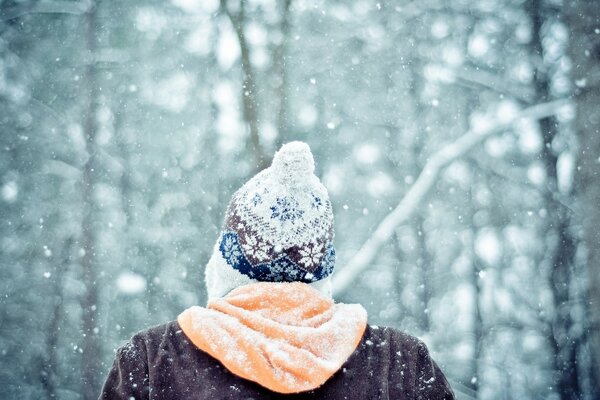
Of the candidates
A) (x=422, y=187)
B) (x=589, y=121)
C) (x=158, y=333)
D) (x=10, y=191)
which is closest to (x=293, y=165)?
(x=158, y=333)

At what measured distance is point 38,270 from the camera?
9734 millimetres

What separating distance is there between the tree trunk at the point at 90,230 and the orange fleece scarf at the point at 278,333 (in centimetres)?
817

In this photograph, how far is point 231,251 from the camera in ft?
4.99

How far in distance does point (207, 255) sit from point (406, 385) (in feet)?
26.7

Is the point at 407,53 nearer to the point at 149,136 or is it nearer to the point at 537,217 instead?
the point at 537,217

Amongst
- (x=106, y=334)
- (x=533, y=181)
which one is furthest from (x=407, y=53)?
(x=106, y=334)

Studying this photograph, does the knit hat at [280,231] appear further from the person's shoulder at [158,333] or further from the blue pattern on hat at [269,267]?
the person's shoulder at [158,333]

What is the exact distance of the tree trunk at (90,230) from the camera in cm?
844

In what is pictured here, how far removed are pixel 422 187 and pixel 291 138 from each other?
3034 mm

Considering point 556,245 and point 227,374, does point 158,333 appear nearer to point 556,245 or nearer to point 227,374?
point 227,374

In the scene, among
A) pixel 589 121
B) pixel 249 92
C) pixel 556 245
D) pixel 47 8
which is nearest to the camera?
pixel 589 121

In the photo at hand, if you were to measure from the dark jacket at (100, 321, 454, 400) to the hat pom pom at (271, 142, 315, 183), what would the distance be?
531 mm

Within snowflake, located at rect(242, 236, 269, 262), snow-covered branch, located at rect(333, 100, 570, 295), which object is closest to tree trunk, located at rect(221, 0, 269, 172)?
snow-covered branch, located at rect(333, 100, 570, 295)

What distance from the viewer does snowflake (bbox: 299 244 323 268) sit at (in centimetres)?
147
